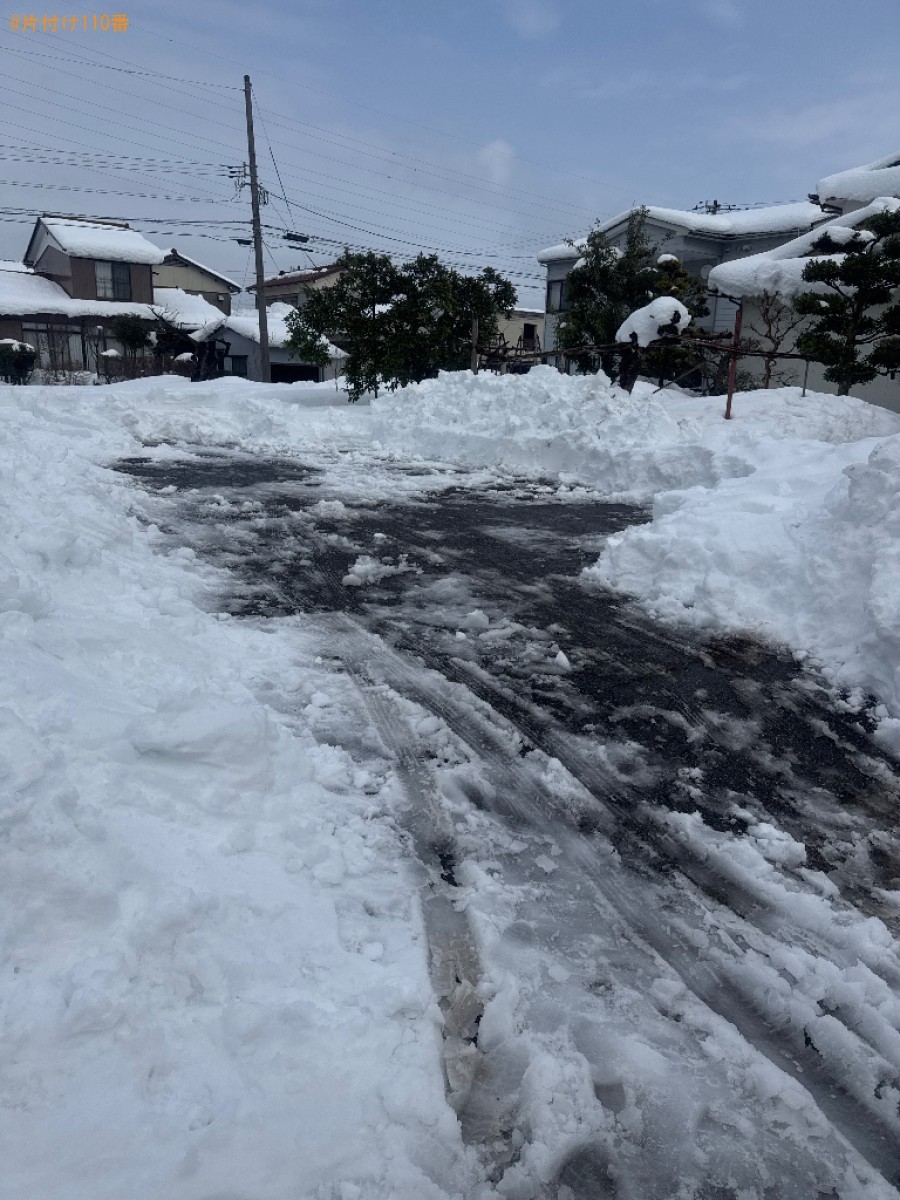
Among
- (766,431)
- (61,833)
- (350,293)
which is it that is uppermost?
(350,293)

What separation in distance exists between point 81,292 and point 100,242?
8.87 ft

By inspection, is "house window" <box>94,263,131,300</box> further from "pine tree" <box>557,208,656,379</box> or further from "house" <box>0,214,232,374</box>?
"pine tree" <box>557,208,656,379</box>

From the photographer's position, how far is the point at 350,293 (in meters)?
19.3

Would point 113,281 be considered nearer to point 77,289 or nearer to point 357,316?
point 77,289

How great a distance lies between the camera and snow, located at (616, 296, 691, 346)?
14.2m

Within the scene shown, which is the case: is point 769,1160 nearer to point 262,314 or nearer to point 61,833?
point 61,833

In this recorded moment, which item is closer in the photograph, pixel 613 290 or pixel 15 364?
pixel 613 290

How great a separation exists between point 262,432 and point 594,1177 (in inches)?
619

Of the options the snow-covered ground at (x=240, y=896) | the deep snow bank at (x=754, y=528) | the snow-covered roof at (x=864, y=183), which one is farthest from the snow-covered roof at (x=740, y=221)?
the snow-covered ground at (x=240, y=896)

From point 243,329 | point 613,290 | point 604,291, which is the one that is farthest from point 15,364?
point 613,290

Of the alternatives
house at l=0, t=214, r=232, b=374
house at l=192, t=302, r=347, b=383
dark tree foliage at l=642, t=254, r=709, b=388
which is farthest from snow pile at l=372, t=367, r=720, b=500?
house at l=0, t=214, r=232, b=374

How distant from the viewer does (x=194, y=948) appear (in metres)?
2.25

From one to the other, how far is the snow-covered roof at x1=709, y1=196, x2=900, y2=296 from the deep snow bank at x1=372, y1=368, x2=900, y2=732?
7.92 meters

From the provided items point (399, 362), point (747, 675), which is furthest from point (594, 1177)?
point (399, 362)
